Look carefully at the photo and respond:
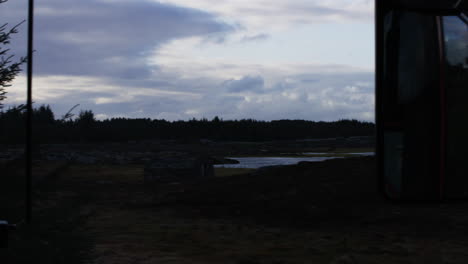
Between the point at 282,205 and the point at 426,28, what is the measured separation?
62.8 feet

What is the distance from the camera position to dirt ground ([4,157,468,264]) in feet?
37.3

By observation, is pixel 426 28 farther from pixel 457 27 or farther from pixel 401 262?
pixel 401 262

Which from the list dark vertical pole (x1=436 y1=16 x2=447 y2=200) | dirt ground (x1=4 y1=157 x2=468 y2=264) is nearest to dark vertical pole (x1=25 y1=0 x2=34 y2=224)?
dirt ground (x1=4 y1=157 x2=468 y2=264)

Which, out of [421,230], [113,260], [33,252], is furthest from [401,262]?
[33,252]

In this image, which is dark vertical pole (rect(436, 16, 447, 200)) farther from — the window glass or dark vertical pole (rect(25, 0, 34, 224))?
dark vertical pole (rect(25, 0, 34, 224))

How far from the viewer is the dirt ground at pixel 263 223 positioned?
11359mm

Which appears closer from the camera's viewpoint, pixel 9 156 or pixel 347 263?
pixel 9 156

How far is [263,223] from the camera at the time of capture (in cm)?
1720

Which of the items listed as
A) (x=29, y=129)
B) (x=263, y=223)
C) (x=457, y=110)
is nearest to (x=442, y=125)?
(x=457, y=110)

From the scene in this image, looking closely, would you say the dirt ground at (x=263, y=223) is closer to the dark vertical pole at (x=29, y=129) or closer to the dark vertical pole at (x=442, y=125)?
the dark vertical pole at (x=29, y=129)

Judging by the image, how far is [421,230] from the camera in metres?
15.3

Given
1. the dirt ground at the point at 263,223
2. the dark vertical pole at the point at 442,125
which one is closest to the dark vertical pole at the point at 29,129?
the dirt ground at the point at 263,223

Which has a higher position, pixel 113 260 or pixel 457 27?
pixel 457 27

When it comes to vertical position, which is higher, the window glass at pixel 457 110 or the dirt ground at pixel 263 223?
the window glass at pixel 457 110
